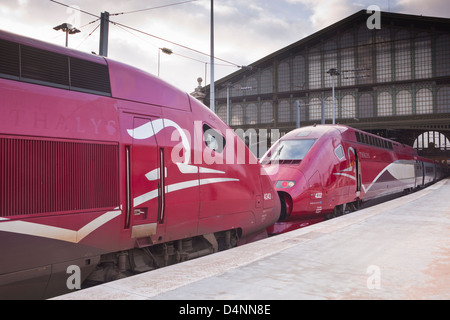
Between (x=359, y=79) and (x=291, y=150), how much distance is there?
43129 mm

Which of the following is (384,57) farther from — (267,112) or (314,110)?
(267,112)

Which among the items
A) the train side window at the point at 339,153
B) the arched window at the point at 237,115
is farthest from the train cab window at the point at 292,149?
the arched window at the point at 237,115

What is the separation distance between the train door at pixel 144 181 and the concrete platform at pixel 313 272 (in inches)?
30.3

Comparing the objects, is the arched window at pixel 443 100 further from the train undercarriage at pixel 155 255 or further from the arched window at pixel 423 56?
the train undercarriage at pixel 155 255

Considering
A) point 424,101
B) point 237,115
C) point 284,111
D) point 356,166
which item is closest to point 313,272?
point 356,166

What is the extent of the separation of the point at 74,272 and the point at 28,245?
75cm

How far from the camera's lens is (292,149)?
41.2ft

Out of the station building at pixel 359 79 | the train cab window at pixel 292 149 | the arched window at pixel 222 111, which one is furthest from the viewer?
the arched window at pixel 222 111

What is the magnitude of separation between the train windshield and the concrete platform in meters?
4.22

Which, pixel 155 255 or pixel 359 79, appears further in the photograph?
pixel 359 79

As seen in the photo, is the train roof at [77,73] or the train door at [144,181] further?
the train door at [144,181]

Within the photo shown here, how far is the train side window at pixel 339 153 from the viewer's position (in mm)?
13056

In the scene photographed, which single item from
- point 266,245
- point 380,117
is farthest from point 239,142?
point 380,117

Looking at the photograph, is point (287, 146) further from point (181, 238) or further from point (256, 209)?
point (181, 238)
